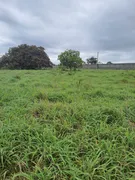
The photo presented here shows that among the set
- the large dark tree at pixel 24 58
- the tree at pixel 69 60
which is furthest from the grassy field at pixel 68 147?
the large dark tree at pixel 24 58

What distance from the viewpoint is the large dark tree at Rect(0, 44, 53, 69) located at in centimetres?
2316

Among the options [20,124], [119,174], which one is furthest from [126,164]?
[20,124]

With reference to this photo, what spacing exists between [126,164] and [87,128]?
70 centimetres

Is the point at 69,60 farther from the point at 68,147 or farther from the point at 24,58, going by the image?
the point at 68,147

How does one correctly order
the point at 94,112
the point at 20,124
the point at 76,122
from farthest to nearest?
1. the point at 94,112
2. the point at 76,122
3. the point at 20,124

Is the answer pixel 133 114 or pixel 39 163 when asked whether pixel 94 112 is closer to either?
pixel 133 114

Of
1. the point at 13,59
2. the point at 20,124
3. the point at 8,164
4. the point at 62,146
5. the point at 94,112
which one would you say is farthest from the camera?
the point at 13,59

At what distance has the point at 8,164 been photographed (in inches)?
57.1

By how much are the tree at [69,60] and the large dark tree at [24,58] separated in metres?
9.29

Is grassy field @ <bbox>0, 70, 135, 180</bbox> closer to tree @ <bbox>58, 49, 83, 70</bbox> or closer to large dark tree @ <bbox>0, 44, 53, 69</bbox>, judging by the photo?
tree @ <bbox>58, 49, 83, 70</bbox>

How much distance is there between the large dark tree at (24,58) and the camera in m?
23.2

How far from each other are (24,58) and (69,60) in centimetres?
1128

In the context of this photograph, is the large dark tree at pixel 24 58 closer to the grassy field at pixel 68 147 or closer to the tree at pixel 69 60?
the tree at pixel 69 60

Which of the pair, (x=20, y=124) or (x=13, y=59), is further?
(x=13, y=59)
